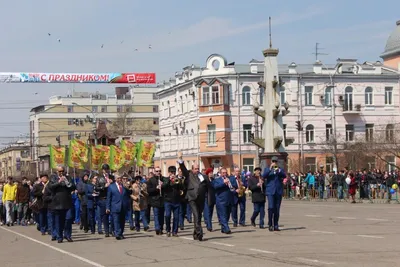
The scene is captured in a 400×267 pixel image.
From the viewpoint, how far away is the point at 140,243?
62.5 feet

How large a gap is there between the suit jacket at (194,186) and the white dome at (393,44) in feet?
210

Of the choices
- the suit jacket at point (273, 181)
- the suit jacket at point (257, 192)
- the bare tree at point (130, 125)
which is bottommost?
the suit jacket at point (257, 192)

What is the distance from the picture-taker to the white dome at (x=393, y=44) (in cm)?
7969

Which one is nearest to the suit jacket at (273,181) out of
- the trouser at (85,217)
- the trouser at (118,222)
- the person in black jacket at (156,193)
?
the person in black jacket at (156,193)

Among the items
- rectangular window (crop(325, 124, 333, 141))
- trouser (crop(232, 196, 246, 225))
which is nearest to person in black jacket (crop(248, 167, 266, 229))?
trouser (crop(232, 196, 246, 225))

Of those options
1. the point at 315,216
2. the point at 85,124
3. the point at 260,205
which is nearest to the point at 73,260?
the point at 260,205

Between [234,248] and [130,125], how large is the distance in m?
100

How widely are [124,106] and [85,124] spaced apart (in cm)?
710

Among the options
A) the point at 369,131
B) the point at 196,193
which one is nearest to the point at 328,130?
the point at 369,131

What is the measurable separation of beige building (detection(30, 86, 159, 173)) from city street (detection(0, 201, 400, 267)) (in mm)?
94313

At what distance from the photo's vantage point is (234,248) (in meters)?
16.6

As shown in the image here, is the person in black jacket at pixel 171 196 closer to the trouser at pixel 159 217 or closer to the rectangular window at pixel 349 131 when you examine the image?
the trouser at pixel 159 217

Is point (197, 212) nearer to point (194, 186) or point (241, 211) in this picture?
point (194, 186)

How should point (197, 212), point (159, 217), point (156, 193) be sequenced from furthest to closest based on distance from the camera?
point (159, 217) → point (156, 193) → point (197, 212)
